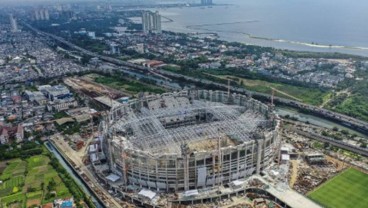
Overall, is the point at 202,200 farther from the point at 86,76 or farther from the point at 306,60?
the point at 306,60

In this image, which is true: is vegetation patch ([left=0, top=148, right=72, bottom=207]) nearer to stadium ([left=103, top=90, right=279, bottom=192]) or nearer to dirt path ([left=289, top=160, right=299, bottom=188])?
stadium ([left=103, top=90, right=279, bottom=192])

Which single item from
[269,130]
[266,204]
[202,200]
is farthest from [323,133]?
[202,200]

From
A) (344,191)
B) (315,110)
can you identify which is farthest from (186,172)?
(315,110)

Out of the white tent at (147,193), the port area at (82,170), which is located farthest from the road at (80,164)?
the white tent at (147,193)

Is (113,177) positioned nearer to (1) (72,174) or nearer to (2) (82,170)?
(2) (82,170)

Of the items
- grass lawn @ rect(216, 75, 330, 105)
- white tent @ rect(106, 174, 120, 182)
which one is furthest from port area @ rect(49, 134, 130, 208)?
grass lawn @ rect(216, 75, 330, 105)

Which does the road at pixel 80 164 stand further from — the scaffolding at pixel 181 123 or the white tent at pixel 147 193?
the scaffolding at pixel 181 123
